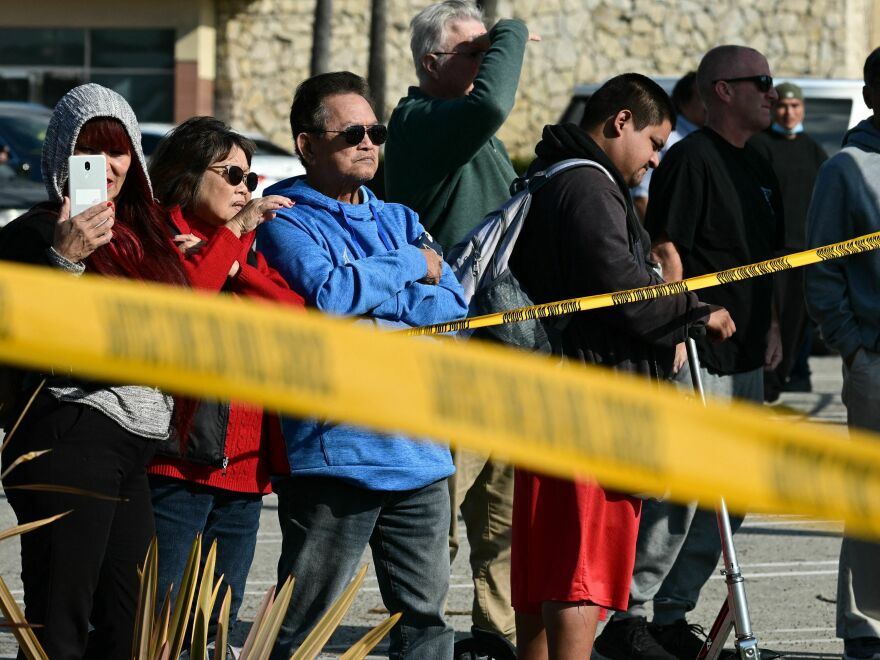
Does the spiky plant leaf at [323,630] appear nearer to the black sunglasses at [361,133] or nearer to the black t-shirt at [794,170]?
the black sunglasses at [361,133]

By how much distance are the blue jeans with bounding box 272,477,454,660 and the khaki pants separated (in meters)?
1.09

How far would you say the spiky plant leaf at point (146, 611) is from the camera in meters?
2.99

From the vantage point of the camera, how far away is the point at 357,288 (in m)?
3.63

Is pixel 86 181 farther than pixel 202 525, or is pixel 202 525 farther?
pixel 202 525

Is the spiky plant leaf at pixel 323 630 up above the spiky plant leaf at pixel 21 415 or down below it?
below

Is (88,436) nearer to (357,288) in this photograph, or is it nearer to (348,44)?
(357,288)

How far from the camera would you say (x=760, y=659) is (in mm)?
3896

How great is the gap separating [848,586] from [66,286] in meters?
3.73

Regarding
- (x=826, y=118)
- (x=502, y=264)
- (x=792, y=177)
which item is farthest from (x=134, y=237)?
(x=826, y=118)

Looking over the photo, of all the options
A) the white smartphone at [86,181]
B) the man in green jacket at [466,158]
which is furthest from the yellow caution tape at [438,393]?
the man in green jacket at [466,158]

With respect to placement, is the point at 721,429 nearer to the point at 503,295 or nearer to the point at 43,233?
the point at 43,233

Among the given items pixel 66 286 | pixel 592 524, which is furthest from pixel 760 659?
pixel 66 286

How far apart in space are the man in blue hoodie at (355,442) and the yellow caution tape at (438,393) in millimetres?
2071

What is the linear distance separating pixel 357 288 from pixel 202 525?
0.73m
